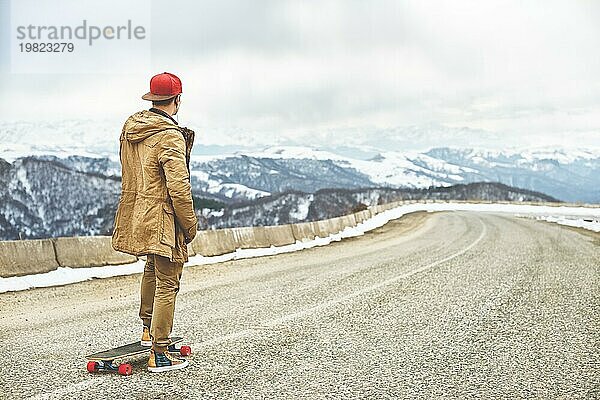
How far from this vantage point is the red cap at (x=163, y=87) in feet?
16.4

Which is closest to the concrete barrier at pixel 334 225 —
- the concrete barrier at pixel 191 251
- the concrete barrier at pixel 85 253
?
the concrete barrier at pixel 191 251

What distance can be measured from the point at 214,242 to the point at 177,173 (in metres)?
10.1

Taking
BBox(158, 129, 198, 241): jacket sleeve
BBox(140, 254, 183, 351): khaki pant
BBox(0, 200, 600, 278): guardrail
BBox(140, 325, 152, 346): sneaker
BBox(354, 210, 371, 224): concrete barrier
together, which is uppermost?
BBox(158, 129, 198, 241): jacket sleeve

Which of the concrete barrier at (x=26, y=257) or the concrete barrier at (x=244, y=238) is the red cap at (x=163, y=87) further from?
the concrete barrier at (x=244, y=238)

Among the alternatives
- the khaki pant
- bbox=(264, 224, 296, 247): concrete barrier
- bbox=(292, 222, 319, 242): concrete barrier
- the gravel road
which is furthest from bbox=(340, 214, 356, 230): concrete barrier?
the khaki pant

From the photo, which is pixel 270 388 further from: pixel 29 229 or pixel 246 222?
pixel 246 222

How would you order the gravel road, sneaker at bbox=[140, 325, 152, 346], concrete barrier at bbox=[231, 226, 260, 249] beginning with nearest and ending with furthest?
1. the gravel road
2. sneaker at bbox=[140, 325, 152, 346]
3. concrete barrier at bbox=[231, 226, 260, 249]

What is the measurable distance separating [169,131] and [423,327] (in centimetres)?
348

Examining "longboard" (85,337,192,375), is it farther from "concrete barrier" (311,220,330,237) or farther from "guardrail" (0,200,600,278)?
"concrete barrier" (311,220,330,237)

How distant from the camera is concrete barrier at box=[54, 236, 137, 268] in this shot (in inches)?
432

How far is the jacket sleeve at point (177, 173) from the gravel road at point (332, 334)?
1188 mm

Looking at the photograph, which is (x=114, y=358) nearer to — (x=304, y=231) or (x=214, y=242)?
(x=214, y=242)

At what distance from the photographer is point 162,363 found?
4.96 m

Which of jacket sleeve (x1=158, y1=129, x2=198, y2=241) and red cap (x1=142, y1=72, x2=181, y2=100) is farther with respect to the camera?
red cap (x1=142, y1=72, x2=181, y2=100)
